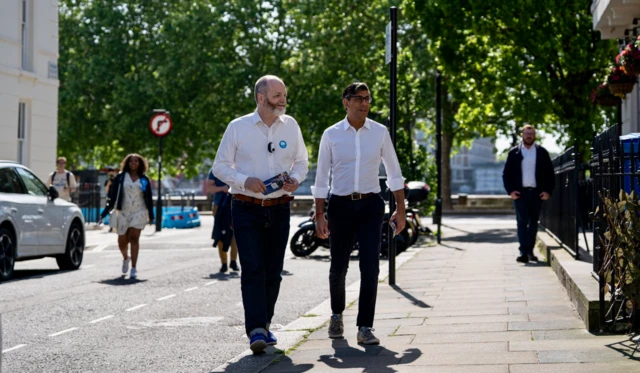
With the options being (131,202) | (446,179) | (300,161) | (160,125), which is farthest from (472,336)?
(446,179)

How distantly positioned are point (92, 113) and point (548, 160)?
46953mm

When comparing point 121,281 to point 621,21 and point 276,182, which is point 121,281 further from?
point 621,21

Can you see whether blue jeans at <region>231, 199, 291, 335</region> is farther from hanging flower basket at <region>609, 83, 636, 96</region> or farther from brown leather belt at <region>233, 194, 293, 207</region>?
hanging flower basket at <region>609, 83, 636, 96</region>

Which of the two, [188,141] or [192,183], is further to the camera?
[192,183]

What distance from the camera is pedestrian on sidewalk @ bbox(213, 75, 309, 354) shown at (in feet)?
24.8

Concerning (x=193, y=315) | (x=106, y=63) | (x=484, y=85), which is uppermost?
(x=106, y=63)

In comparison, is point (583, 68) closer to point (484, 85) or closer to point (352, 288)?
point (484, 85)

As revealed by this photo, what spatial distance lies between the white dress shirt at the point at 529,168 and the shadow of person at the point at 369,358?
25.2 feet

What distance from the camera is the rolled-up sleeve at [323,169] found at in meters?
8.14

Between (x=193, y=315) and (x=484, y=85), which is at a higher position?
(x=484, y=85)

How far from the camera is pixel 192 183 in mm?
166125

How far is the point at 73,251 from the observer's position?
1734 centimetres

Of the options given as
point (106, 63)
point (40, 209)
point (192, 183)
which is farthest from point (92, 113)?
point (192, 183)

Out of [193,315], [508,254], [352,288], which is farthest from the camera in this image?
[508,254]
